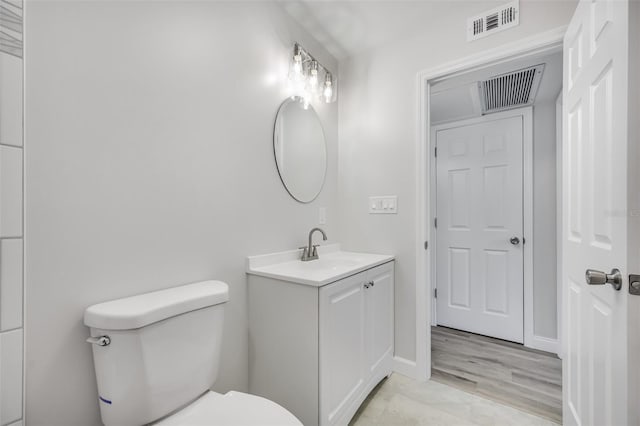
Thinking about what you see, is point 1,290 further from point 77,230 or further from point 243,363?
point 243,363

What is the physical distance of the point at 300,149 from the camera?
74.1 inches

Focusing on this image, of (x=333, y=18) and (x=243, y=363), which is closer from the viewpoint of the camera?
(x=243, y=363)

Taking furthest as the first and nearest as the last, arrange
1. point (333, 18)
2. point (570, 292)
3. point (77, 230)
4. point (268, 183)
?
point (333, 18) < point (268, 183) < point (570, 292) < point (77, 230)

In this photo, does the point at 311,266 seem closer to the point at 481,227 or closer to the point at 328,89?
the point at 328,89

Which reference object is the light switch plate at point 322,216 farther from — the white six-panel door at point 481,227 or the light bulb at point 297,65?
the white six-panel door at point 481,227

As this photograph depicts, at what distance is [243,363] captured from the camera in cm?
147

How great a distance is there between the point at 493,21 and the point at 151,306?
2.24 m

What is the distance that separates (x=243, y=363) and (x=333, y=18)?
6.98ft

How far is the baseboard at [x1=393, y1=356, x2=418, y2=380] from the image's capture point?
188cm

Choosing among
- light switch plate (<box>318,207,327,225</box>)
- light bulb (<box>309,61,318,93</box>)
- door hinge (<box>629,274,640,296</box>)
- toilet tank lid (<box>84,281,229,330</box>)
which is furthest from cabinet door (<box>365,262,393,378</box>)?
light bulb (<box>309,61,318,93</box>)

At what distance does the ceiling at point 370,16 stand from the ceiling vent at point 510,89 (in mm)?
523

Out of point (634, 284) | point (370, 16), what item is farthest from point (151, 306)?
point (370, 16)

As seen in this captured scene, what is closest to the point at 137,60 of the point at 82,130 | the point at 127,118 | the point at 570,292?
the point at 127,118

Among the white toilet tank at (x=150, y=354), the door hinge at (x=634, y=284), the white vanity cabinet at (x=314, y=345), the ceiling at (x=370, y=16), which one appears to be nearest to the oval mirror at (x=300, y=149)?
the ceiling at (x=370, y=16)
